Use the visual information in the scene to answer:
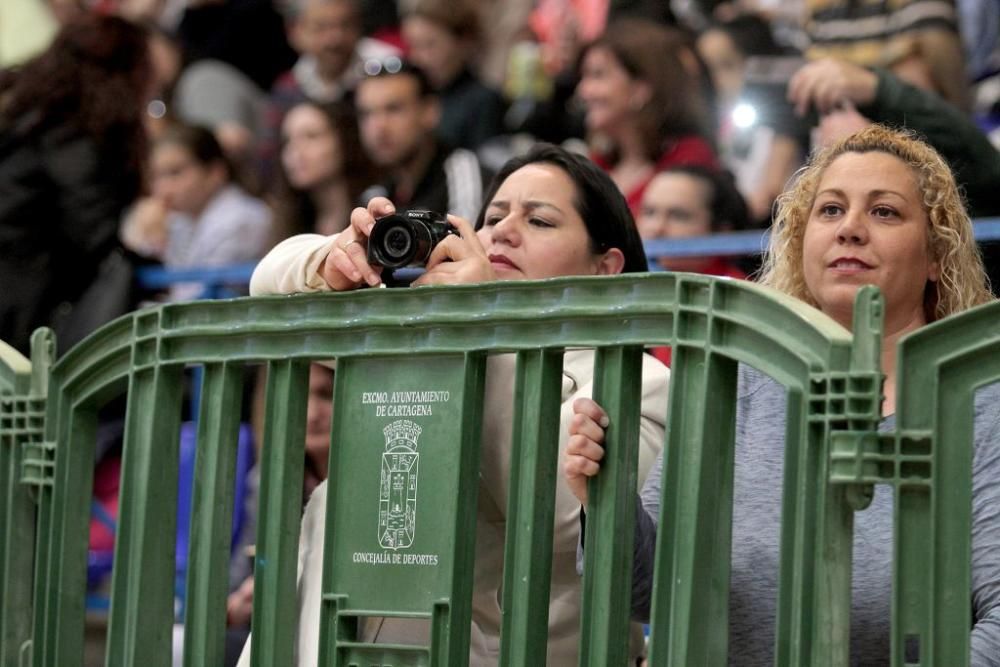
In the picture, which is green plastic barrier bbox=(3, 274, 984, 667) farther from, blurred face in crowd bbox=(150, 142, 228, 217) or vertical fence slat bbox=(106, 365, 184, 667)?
blurred face in crowd bbox=(150, 142, 228, 217)

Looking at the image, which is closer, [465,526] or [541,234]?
[465,526]

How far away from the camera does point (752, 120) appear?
5945 mm

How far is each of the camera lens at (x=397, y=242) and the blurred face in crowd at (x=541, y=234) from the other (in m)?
0.58

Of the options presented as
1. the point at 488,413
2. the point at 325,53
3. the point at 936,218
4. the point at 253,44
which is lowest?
the point at 488,413

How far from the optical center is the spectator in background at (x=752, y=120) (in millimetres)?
5762

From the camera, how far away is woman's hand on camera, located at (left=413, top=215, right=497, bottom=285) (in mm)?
3074

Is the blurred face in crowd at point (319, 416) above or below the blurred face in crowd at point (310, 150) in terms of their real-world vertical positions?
below

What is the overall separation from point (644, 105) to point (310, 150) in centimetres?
170

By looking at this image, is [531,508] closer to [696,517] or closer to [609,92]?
[696,517]

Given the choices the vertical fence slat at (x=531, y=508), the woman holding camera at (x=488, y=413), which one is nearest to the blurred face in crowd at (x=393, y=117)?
the woman holding camera at (x=488, y=413)

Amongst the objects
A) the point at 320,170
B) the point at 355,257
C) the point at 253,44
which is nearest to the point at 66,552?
the point at 355,257

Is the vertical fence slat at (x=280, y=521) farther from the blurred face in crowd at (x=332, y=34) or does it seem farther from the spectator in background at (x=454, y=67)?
the blurred face in crowd at (x=332, y=34)

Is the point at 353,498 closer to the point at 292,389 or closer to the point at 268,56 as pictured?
the point at 292,389

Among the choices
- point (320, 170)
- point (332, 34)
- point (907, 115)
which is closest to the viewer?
point (907, 115)
